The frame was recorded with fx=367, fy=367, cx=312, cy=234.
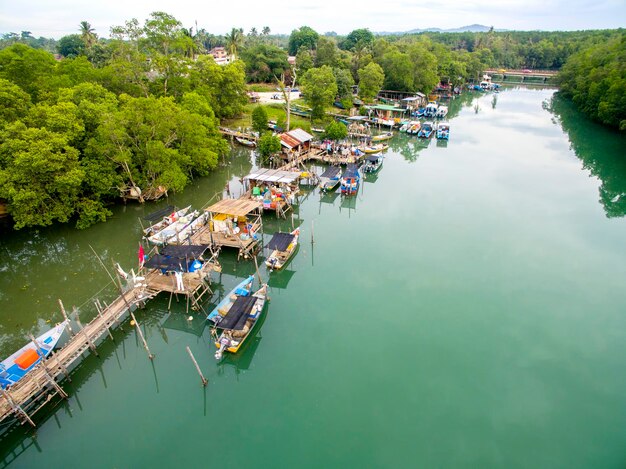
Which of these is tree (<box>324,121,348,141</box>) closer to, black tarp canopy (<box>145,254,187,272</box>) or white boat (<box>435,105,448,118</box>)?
black tarp canopy (<box>145,254,187,272</box>)

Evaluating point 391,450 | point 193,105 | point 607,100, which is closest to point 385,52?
point 607,100

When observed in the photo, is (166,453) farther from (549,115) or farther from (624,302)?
(549,115)

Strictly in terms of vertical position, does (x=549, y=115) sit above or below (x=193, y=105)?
below

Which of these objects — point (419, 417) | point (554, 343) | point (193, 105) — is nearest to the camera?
point (419, 417)

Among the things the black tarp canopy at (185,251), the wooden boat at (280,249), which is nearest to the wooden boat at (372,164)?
the wooden boat at (280,249)

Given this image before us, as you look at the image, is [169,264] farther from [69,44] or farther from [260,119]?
[69,44]

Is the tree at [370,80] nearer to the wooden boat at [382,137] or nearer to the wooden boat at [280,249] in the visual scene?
the wooden boat at [382,137]

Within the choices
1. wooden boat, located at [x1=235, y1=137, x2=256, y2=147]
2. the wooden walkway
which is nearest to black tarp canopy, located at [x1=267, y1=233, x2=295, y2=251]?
the wooden walkway
